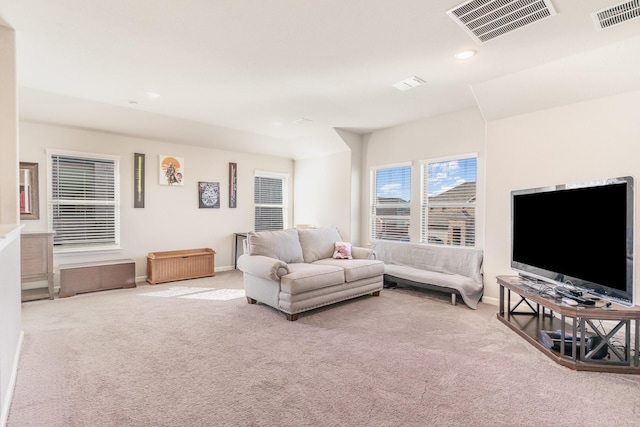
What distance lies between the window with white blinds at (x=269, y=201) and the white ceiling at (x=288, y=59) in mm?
2253

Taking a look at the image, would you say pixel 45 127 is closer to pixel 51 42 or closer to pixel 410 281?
pixel 51 42

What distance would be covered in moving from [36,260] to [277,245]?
3205 millimetres

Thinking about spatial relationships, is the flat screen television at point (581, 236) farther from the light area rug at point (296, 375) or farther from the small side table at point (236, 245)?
the small side table at point (236, 245)

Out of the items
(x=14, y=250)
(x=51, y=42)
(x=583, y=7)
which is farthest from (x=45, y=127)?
(x=583, y=7)

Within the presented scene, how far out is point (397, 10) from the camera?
2346mm

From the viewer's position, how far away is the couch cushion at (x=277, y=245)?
13.3ft

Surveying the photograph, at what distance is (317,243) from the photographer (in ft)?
15.5

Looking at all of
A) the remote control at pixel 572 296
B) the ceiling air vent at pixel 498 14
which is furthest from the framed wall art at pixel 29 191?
the remote control at pixel 572 296

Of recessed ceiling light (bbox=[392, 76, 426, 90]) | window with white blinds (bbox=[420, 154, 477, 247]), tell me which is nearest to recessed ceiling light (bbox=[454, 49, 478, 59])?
recessed ceiling light (bbox=[392, 76, 426, 90])

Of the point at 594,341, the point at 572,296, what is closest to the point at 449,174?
the point at 572,296

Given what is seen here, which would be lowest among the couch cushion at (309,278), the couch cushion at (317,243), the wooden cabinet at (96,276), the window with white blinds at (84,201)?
the wooden cabinet at (96,276)

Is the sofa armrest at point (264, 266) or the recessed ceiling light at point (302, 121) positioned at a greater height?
the recessed ceiling light at point (302, 121)

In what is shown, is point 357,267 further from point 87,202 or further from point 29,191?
point 29,191

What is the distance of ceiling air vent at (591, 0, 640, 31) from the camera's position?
227 cm
